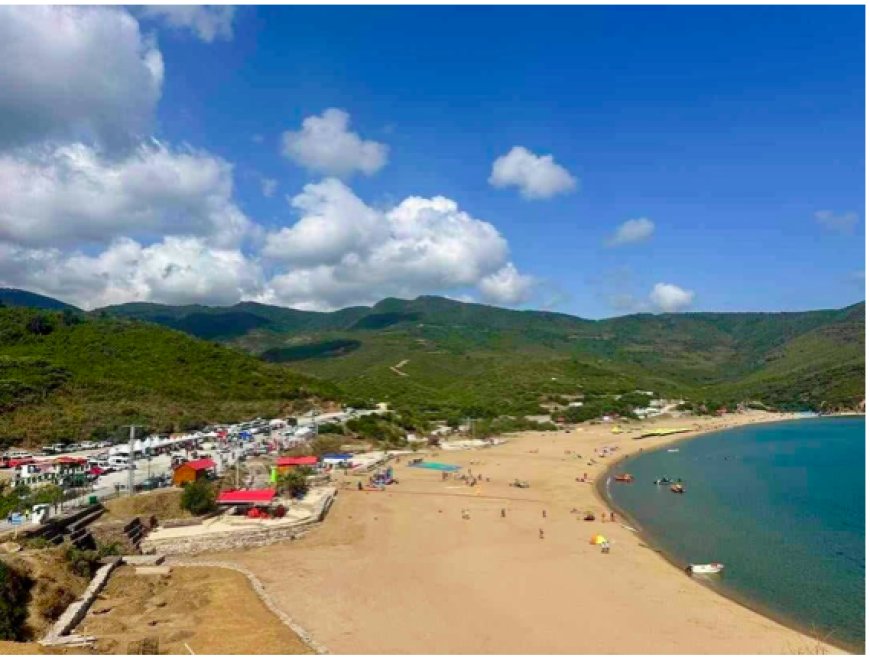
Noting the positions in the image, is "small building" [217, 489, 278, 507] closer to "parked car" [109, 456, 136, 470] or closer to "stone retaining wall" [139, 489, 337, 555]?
"stone retaining wall" [139, 489, 337, 555]

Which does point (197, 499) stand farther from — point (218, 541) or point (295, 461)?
point (295, 461)

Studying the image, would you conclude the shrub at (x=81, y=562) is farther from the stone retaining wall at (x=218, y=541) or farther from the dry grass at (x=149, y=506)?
the dry grass at (x=149, y=506)

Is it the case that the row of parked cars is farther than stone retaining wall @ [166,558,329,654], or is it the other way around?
the row of parked cars

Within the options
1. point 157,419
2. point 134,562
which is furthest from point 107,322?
point 134,562

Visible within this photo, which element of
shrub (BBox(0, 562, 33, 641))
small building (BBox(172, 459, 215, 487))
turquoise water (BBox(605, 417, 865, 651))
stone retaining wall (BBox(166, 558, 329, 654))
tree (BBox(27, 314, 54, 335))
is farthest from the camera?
tree (BBox(27, 314, 54, 335))

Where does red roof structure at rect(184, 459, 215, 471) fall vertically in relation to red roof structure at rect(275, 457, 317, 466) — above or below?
above

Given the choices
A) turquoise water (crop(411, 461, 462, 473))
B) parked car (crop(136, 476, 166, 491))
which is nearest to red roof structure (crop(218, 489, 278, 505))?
parked car (crop(136, 476, 166, 491))
